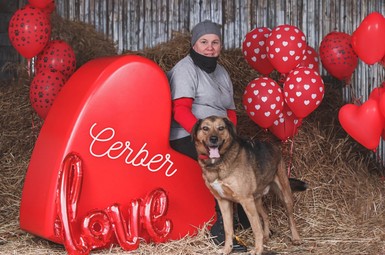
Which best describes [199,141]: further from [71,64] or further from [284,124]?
[71,64]

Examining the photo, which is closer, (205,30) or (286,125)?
(205,30)

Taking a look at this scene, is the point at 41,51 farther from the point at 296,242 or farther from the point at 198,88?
the point at 296,242

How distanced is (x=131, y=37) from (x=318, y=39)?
1.87m

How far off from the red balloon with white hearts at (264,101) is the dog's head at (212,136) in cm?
80

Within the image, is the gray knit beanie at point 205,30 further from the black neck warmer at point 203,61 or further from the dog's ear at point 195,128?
the dog's ear at point 195,128

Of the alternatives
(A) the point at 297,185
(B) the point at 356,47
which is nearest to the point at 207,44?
(B) the point at 356,47

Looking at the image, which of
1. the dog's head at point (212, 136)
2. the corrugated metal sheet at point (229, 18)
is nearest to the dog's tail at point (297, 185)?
the dog's head at point (212, 136)

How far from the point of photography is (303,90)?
509 centimetres

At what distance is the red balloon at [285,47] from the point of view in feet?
16.9

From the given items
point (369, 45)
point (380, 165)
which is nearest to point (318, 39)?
point (380, 165)

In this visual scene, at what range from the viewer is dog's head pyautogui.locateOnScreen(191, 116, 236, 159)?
13.9 feet

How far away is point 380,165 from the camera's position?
6.36 meters

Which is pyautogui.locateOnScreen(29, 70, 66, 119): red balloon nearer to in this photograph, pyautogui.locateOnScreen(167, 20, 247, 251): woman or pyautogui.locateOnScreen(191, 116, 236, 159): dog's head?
pyautogui.locateOnScreen(167, 20, 247, 251): woman

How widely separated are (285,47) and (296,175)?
1118 mm
